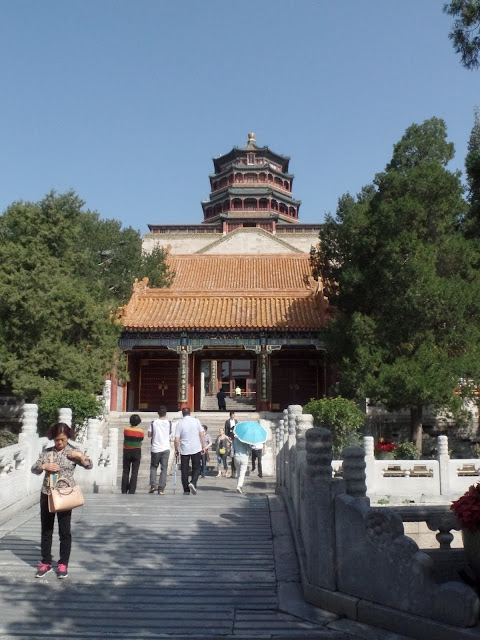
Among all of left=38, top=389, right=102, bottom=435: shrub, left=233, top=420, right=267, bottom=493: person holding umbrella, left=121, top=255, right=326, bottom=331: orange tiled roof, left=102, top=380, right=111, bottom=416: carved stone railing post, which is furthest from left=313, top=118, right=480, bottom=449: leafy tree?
left=102, top=380, right=111, bottom=416: carved stone railing post

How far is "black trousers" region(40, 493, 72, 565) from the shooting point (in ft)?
14.8

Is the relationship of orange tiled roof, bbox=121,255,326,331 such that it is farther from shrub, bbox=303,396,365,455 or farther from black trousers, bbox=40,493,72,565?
black trousers, bbox=40,493,72,565

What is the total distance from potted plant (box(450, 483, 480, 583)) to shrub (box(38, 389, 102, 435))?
1194cm

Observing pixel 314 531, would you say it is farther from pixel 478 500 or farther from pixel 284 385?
pixel 284 385

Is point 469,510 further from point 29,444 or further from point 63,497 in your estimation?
point 29,444

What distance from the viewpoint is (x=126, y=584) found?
4480 millimetres

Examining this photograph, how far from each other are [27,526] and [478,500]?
15.1ft

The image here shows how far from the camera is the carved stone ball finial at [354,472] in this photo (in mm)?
3922

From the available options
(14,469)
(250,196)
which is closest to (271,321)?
(14,469)

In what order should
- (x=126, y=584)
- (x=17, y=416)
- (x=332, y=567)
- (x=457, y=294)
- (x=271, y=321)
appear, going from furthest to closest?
(x=271, y=321), (x=17, y=416), (x=457, y=294), (x=126, y=584), (x=332, y=567)

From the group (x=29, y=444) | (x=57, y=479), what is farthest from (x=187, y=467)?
(x=57, y=479)

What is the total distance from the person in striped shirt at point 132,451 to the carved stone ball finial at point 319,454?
15.0 feet

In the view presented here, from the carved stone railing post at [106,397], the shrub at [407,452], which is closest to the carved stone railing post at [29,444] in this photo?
the shrub at [407,452]

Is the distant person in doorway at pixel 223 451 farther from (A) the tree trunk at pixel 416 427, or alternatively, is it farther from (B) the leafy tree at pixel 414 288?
(A) the tree trunk at pixel 416 427
